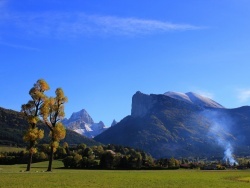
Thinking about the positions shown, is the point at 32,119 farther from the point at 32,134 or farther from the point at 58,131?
the point at 58,131

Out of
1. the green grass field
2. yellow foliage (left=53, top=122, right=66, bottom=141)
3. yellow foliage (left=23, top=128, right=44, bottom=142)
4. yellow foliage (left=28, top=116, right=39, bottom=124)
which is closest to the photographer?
the green grass field

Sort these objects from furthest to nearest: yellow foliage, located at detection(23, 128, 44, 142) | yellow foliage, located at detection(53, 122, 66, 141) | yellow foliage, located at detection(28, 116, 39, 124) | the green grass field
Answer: yellow foliage, located at detection(53, 122, 66, 141), yellow foliage, located at detection(28, 116, 39, 124), yellow foliage, located at detection(23, 128, 44, 142), the green grass field

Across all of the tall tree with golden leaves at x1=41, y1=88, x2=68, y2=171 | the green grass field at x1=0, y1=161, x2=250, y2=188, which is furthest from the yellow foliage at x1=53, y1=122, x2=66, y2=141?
the green grass field at x1=0, y1=161, x2=250, y2=188

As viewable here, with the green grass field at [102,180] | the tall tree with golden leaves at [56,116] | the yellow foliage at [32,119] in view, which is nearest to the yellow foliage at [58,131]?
the tall tree with golden leaves at [56,116]

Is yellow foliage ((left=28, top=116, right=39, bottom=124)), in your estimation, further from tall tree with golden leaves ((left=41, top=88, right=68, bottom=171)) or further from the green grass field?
the green grass field

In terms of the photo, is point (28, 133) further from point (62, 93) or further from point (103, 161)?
point (103, 161)

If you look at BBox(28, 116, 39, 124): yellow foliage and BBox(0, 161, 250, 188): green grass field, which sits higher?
BBox(28, 116, 39, 124): yellow foliage

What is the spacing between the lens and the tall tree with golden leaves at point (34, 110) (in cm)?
6750

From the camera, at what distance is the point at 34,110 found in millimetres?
68938

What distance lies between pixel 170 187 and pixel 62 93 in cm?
3787

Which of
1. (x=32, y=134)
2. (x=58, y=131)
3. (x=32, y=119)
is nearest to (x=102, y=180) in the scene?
(x=32, y=134)

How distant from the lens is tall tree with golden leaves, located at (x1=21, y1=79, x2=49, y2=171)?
221ft

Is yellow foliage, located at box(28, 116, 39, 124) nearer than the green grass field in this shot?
No

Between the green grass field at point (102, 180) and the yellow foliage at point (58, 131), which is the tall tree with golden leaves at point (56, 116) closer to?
the yellow foliage at point (58, 131)
